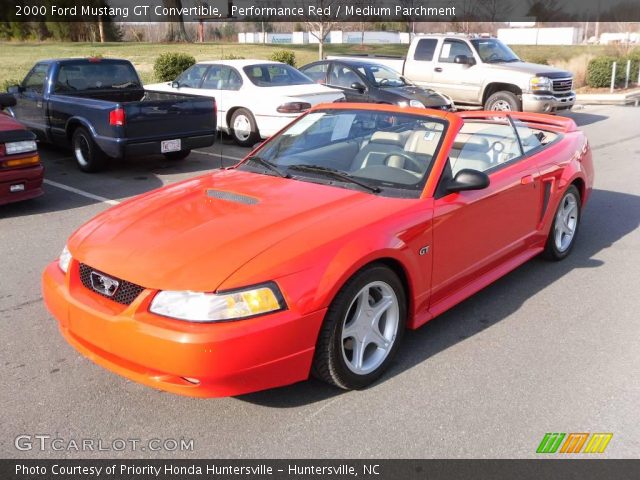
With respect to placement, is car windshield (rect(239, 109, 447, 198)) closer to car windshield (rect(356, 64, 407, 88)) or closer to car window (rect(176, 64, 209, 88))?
car window (rect(176, 64, 209, 88))

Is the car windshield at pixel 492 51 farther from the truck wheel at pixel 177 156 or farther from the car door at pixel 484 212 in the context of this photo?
the car door at pixel 484 212

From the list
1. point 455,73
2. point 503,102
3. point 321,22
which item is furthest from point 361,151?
point 321,22

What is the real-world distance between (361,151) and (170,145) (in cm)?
542

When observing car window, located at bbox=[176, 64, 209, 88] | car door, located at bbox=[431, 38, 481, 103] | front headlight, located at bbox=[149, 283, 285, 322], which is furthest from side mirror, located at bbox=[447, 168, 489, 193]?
car door, located at bbox=[431, 38, 481, 103]

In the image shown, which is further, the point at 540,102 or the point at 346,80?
the point at 540,102

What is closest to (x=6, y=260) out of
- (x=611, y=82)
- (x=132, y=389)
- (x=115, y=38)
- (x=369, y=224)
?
(x=132, y=389)

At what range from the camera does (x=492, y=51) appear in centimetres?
1504

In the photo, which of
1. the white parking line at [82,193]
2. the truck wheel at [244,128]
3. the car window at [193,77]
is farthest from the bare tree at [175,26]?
the white parking line at [82,193]

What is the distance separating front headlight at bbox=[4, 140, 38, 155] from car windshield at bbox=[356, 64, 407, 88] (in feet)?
25.8

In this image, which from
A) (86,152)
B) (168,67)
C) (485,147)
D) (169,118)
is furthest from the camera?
(168,67)

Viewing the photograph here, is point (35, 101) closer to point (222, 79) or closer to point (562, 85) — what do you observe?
point (222, 79)

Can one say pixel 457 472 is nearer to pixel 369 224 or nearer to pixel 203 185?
pixel 369 224

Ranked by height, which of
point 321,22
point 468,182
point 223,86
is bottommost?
point 468,182

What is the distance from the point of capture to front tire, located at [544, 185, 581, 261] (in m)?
5.29
